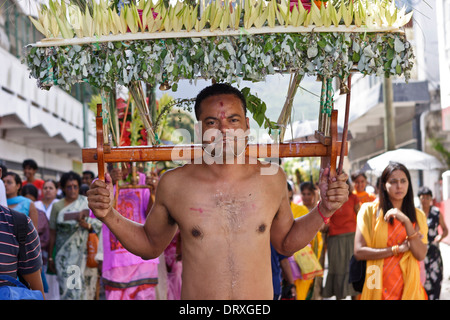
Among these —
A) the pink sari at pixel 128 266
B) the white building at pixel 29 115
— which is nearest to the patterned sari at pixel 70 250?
the pink sari at pixel 128 266

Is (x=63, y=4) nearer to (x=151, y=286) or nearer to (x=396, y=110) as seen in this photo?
(x=151, y=286)

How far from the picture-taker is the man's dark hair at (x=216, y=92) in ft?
12.2

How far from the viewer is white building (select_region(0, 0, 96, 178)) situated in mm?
16750

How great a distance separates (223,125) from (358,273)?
303 centimetres

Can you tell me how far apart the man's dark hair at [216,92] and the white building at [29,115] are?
796 centimetres

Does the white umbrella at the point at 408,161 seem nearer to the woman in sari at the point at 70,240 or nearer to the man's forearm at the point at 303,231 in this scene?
the woman in sari at the point at 70,240

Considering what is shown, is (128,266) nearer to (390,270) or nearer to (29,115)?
(390,270)

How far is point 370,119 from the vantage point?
2622 centimetres

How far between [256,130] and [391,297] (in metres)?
2.55

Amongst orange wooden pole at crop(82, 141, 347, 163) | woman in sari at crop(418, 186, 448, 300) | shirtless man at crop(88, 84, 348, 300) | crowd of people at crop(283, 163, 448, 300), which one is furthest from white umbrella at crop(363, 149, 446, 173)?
orange wooden pole at crop(82, 141, 347, 163)

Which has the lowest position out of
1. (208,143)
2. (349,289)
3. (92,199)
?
(349,289)

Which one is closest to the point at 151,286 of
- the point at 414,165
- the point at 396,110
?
the point at 414,165

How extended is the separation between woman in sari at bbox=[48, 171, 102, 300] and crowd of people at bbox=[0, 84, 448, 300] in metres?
0.01

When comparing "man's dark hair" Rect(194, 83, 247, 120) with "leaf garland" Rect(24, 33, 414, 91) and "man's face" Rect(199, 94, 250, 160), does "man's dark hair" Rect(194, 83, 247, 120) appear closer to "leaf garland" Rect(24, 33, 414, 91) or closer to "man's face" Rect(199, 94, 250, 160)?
"man's face" Rect(199, 94, 250, 160)
